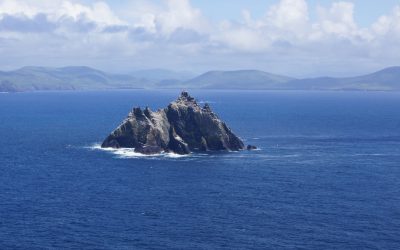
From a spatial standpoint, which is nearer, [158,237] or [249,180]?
[158,237]

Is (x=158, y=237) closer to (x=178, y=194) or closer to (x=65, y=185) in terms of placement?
(x=178, y=194)

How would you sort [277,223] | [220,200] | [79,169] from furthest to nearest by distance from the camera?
1. [79,169]
2. [220,200]
3. [277,223]

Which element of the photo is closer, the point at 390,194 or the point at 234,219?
the point at 234,219

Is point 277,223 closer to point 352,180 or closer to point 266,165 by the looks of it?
point 352,180

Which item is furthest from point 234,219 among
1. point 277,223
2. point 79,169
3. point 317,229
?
point 79,169

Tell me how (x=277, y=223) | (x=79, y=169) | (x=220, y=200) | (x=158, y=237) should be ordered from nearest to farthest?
(x=158, y=237) → (x=277, y=223) → (x=220, y=200) → (x=79, y=169)

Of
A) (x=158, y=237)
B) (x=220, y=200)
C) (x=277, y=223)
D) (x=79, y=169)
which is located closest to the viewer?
(x=158, y=237)

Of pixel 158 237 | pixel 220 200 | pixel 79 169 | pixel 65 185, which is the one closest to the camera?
pixel 158 237

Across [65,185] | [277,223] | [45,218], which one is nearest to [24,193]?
[65,185]

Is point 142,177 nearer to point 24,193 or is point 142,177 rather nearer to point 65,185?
point 65,185
